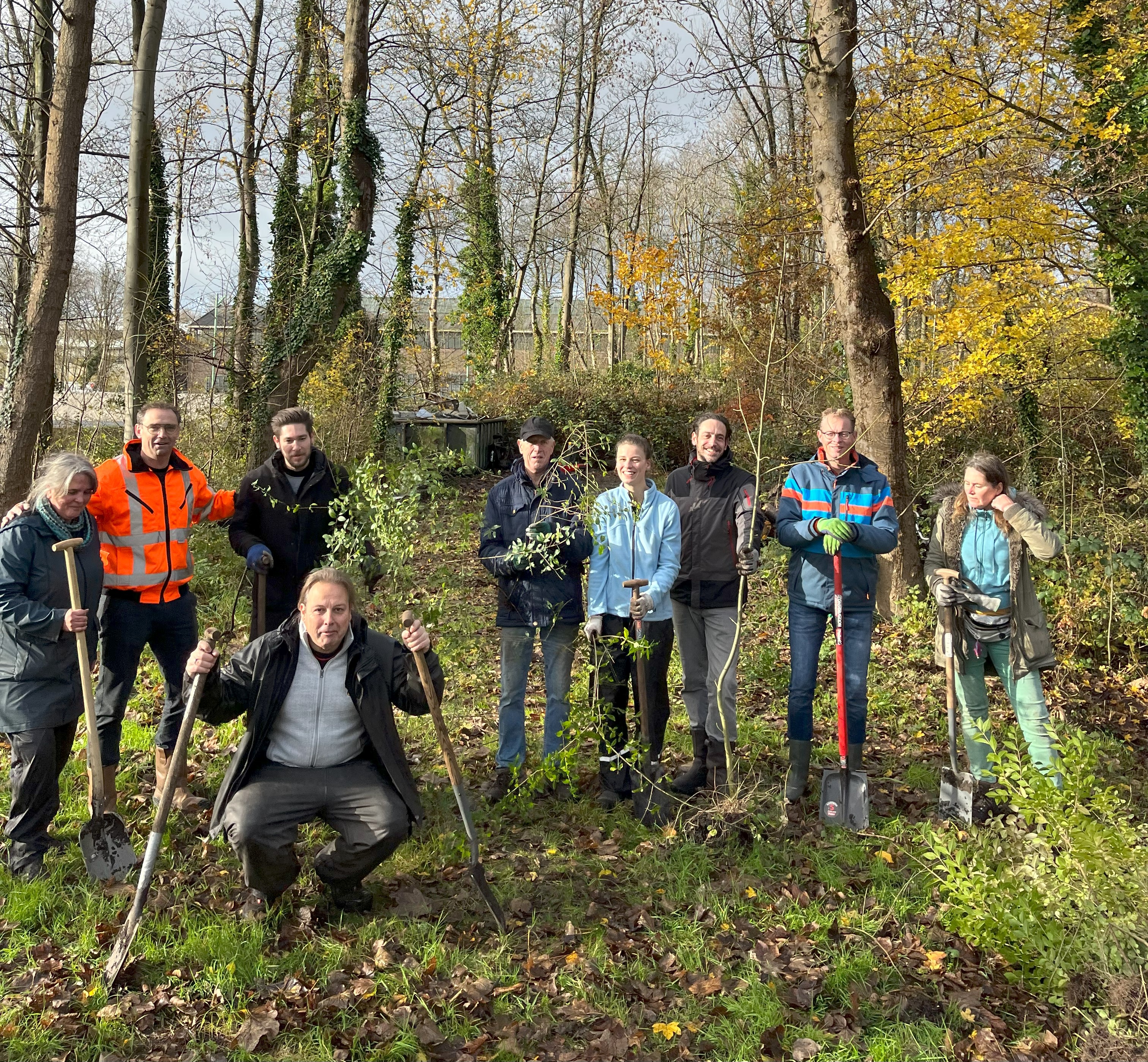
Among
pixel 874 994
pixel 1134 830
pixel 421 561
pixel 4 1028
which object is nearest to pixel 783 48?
pixel 421 561

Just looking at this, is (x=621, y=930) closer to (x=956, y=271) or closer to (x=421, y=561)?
(x=421, y=561)

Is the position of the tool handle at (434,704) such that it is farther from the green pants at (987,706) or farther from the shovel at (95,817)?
the green pants at (987,706)

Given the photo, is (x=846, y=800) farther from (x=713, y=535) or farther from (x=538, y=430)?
(x=538, y=430)

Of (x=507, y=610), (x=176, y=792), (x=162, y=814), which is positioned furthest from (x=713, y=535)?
(x=176, y=792)

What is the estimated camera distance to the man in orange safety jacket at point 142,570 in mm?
4535

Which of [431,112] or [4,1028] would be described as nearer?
[4,1028]

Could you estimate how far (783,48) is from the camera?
28.3 ft

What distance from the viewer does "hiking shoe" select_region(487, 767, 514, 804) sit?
197 inches

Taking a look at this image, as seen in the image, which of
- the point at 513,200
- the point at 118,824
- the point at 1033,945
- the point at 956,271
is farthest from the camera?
the point at 513,200

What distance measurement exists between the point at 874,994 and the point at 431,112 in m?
14.8

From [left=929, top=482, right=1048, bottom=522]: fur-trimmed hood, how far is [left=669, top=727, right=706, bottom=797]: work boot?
196cm

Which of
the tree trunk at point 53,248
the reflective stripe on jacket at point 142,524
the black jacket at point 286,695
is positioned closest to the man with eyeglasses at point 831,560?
the black jacket at point 286,695

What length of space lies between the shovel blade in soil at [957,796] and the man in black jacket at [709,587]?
1.16 m

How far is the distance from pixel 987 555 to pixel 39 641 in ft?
15.8
